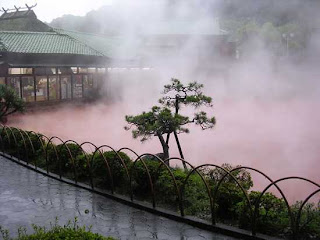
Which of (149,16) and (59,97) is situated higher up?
(149,16)

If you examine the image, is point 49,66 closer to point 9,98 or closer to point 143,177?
point 9,98

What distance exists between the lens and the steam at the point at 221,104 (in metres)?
12.8

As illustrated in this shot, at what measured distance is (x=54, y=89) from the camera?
2034 centimetres

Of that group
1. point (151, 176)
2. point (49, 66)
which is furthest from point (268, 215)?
point (49, 66)

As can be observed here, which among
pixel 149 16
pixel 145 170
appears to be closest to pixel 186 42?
pixel 149 16

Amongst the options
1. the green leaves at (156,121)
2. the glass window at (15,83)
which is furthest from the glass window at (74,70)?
the green leaves at (156,121)

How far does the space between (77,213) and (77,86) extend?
16916 mm

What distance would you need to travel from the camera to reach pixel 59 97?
67.7ft

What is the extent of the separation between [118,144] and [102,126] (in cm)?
278

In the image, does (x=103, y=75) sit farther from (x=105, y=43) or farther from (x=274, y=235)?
(x=274, y=235)

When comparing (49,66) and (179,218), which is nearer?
(179,218)

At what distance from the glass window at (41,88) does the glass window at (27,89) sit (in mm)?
328

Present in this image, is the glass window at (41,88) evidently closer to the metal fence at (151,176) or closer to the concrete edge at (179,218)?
the metal fence at (151,176)

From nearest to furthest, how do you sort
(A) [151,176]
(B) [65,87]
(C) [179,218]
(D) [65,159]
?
(C) [179,218]
(A) [151,176]
(D) [65,159]
(B) [65,87]
